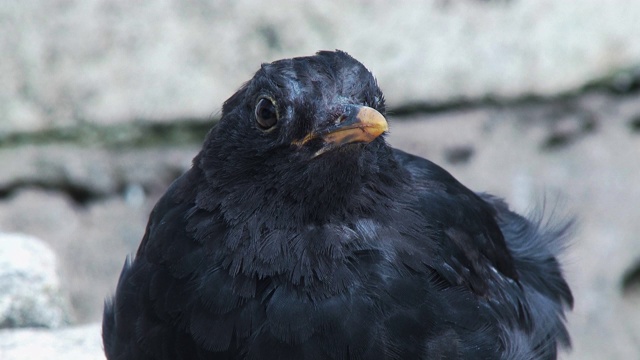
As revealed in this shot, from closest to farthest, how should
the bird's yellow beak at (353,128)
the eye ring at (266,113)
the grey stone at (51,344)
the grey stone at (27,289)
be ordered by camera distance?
the bird's yellow beak at (353,128), the eye ring at (266,113), the grey stone at (51,344), the grey stone at (27,289)

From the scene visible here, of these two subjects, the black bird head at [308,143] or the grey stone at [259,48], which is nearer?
the black bird head at [308,143]

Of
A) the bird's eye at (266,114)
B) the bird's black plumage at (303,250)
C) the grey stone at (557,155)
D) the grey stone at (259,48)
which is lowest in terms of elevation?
the bird's black plumage at (303,250)

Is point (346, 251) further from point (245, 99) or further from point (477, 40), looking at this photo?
point (477, 40)

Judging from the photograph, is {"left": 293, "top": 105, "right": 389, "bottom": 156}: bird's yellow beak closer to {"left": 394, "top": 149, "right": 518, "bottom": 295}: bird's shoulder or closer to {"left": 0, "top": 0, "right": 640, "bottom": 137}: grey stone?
{"left": 394, "top": 149, "right": 518, "bottom": 295}: bird's shoulder

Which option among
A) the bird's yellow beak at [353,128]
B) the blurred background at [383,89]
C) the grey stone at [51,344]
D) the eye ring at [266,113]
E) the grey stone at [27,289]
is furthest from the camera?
the blurred background at [383,89]

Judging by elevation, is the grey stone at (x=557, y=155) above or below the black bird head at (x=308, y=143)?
above

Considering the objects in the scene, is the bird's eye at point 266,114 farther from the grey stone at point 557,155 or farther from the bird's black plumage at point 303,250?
the grey stone at point 557,155

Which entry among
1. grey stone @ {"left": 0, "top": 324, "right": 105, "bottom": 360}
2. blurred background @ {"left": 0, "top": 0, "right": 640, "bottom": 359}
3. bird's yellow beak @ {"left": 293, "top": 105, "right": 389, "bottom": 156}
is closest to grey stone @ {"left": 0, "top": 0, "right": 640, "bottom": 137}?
blurred background @ {"left": 0, "top": 0, "right": 640, "bottom": 359}

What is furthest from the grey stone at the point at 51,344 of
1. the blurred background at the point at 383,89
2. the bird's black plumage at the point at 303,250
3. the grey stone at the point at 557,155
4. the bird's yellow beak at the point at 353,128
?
the grey stone at the point at 557,155

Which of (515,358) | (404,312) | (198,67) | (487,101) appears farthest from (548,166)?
(404,312)
